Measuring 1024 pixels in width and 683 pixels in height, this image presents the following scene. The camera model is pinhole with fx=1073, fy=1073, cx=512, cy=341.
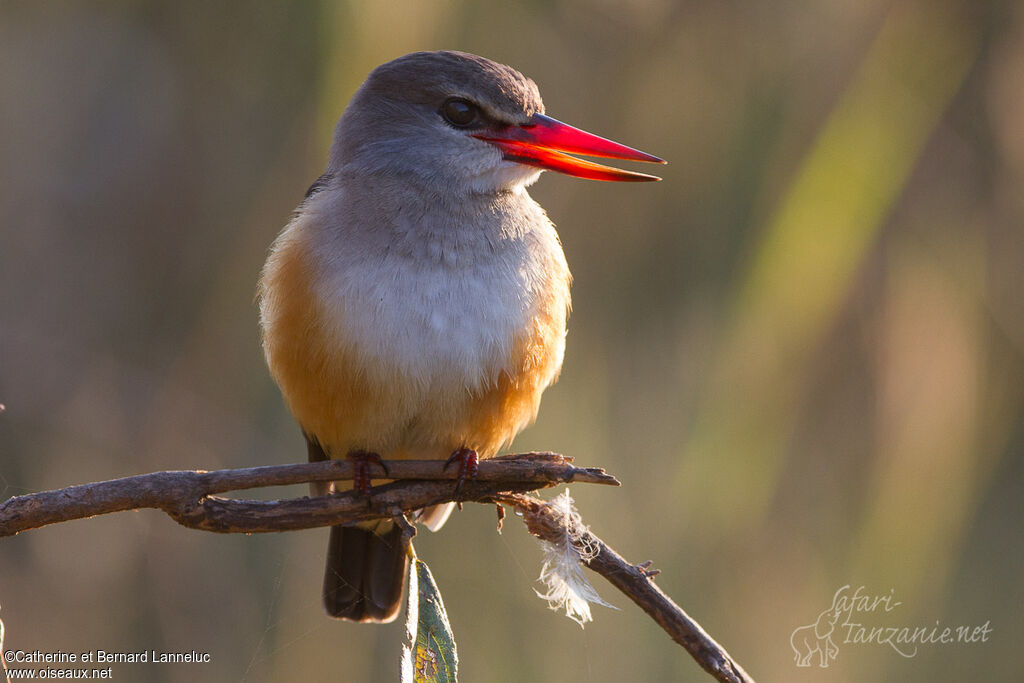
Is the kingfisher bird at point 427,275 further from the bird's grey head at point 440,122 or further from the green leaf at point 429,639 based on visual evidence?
the green leaf at point 429,639

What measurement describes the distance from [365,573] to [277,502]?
1099 mm

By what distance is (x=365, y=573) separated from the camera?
2.85 meters

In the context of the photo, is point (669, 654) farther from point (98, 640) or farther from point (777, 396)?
point (98, 640)

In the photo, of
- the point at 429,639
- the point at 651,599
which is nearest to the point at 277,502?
the point at 429,639

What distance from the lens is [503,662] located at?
109 inches

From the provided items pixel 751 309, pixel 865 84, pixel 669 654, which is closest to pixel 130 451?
pixel 669 654

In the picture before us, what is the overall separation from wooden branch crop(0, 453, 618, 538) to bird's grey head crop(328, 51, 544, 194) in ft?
2.55

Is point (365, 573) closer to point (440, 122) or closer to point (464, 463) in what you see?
point (464, 463)

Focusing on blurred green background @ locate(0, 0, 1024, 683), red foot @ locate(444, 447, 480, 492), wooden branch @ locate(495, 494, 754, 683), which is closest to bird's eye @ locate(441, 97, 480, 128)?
blurred green background @ locate(0, 0, 1024, 683)

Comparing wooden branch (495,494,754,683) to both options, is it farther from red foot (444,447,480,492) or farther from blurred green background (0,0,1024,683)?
blurred green background (0,0,1024,683)

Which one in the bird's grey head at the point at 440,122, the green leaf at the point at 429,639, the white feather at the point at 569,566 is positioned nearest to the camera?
the green leaf at the point at 429,639

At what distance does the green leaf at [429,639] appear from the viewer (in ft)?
5.69

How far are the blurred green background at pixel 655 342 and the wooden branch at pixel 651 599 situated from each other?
847mm

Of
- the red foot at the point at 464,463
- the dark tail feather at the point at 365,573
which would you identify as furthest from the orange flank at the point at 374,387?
the dark tail feather at the point at 365,573
